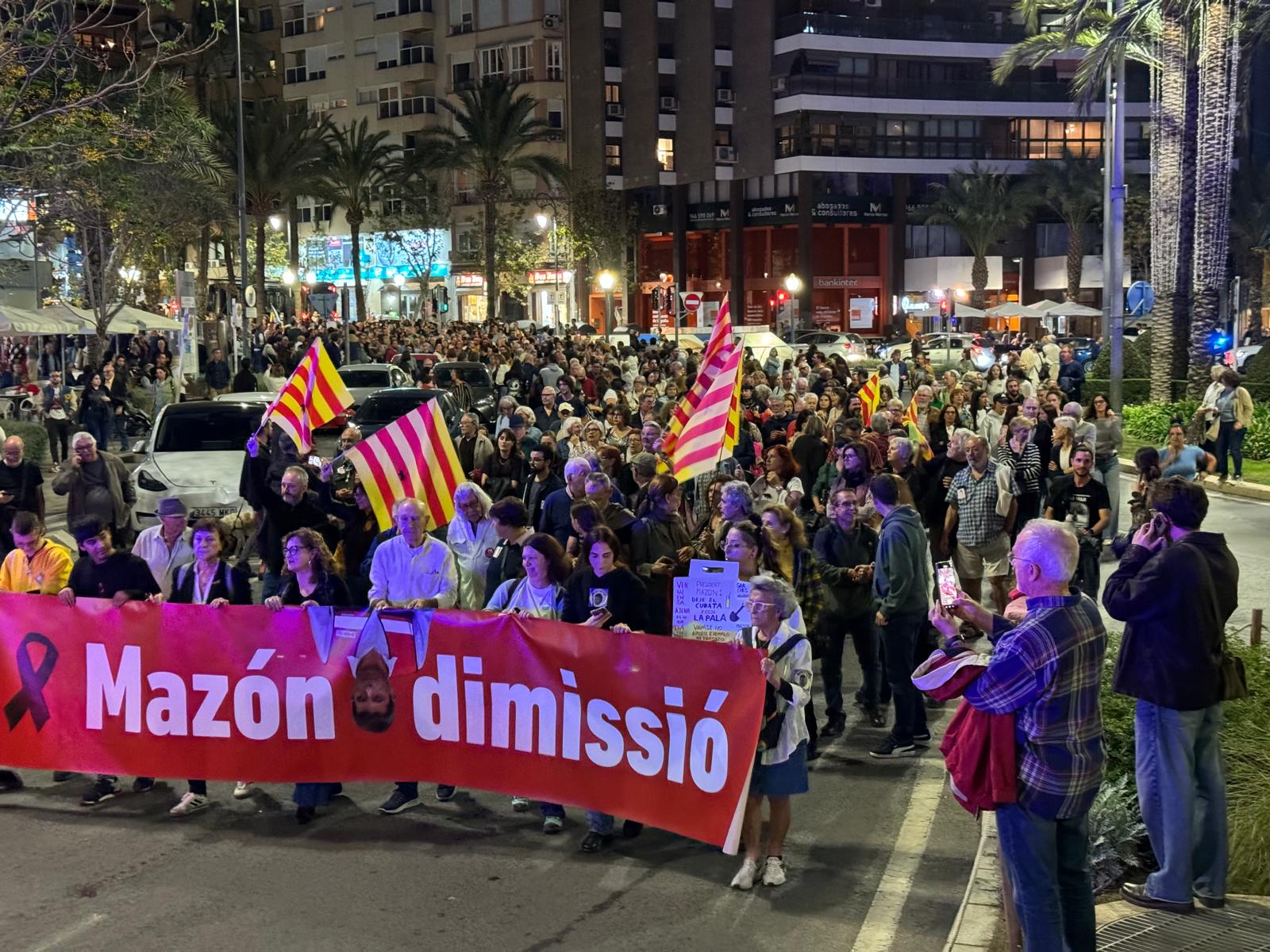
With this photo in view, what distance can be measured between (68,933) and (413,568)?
9.24 ft

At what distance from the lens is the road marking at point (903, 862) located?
633 cm

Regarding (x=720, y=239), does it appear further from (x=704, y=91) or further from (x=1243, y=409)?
(x=1243, y=409)

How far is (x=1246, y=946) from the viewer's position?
5.63 m

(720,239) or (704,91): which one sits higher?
(704,91)

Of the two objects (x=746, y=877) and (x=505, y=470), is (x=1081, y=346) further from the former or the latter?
(x=746, y=877)

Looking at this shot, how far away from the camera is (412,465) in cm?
1074

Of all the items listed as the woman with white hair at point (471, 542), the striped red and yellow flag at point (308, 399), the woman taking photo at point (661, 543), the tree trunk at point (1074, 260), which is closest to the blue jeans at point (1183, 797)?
the woman taking photo at point (661, 543)

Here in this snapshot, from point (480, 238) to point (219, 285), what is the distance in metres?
16.7

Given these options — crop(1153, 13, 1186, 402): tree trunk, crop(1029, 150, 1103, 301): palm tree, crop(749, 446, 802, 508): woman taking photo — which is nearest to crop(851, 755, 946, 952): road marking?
crop(749, 446, 802, 508): woman taking photo

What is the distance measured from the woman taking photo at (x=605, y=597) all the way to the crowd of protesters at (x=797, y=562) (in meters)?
0.01

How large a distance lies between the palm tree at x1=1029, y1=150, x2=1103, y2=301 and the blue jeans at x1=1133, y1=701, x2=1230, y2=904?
65948 millimetres

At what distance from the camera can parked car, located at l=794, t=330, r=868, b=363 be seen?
49.1 meters

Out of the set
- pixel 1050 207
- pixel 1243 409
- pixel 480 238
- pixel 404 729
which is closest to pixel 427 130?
pixel 480 238

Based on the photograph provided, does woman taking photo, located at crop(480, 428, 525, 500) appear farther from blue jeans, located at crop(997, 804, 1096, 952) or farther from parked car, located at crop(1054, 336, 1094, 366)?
parked car, located at crop(1054, 336, 1094, 366)
